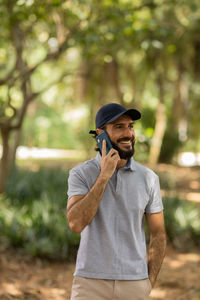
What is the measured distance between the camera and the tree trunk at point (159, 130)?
19328mm

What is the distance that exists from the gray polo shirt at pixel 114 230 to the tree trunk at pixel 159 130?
16.8 metres

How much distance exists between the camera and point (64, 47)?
28.4ft

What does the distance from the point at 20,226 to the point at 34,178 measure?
3.81m

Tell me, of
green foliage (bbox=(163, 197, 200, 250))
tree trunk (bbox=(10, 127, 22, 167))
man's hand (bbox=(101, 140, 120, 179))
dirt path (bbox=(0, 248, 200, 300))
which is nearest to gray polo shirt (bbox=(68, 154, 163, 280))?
man's hand (bbox=(101, 140, 120, 179))

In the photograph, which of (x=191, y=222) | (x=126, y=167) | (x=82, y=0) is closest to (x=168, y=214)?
(x=191, y=222)

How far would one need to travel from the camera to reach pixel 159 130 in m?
19.6

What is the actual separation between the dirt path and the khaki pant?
11.0ft

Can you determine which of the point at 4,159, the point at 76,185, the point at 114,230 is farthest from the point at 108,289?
the point at 4,159

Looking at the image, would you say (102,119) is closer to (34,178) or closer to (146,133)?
(34,178)

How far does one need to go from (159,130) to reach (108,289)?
17.3 metres

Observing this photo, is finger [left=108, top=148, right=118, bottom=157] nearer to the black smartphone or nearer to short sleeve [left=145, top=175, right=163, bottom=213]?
the black smartphone

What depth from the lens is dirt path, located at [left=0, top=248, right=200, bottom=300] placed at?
6123 millimetres

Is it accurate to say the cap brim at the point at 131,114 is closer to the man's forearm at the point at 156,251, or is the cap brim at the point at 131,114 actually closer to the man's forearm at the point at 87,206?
the man's forearm at the point at 87,206

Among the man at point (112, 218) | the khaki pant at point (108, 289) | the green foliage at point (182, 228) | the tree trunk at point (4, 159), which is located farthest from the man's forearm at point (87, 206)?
the tree trunk at point (4, 159)
